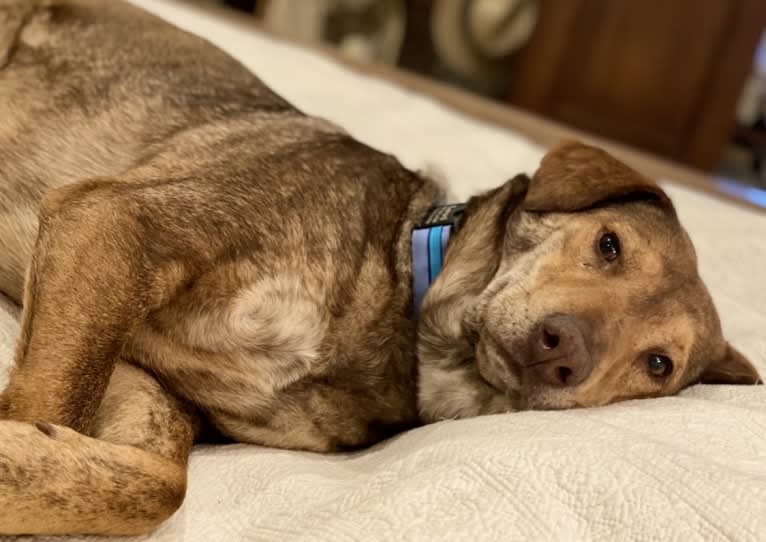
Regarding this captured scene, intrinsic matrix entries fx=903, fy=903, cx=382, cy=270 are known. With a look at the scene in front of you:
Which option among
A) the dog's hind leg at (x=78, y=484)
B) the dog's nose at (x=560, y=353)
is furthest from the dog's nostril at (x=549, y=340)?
the dog's hind leg at (x=78, y=484)

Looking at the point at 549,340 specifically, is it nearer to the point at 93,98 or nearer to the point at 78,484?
the point at 78,484

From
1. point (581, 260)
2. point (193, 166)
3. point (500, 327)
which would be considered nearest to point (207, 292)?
point (193, 166)

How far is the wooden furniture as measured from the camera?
7.16 metres

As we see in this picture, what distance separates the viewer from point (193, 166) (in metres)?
2.38

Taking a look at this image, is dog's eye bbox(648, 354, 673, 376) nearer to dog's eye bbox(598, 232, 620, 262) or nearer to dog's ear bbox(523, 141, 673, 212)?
dog's eye bbox(598, 232, 620, 262)

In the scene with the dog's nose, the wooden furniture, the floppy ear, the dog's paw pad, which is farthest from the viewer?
the wooden furniture

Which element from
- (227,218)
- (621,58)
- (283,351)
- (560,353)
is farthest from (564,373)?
(621,58)

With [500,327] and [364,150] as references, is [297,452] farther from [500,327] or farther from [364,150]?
[364,150]

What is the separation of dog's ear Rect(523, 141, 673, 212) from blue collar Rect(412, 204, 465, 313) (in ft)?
0.75

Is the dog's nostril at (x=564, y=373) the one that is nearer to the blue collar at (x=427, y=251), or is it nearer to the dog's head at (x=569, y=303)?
the dog's head at (x=569, y=303)

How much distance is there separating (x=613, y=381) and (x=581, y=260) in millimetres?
320

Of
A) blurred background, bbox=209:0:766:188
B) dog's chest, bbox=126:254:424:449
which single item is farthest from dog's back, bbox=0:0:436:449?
blurred background, bbox=209:0:766:188

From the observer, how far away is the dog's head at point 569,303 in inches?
85.0

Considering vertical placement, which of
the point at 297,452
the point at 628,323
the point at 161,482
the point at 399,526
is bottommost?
the point at 297,452
